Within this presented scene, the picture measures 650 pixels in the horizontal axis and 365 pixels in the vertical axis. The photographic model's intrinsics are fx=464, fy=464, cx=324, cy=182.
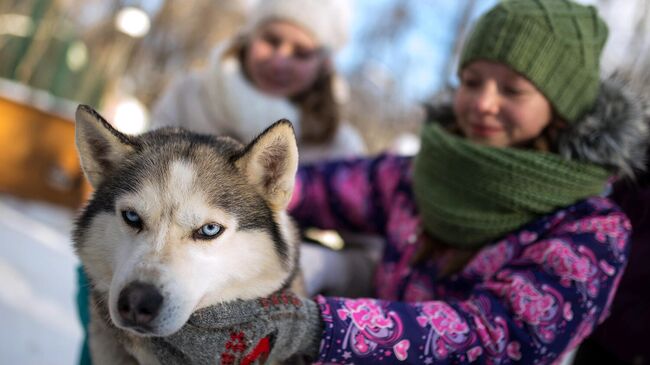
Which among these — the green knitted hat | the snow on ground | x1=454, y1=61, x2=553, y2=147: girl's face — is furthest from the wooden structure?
the green knitted hat

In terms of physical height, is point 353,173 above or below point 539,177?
below

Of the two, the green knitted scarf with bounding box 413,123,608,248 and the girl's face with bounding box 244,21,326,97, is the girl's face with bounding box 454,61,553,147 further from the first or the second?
the girl's face with bounding box 244,21,326,97

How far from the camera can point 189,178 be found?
Answer: 1.26 m

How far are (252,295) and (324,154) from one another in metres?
1.78

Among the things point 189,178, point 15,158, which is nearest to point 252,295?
point 189,178

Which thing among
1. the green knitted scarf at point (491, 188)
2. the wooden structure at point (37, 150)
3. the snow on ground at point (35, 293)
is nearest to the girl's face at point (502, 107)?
the green knitted scarf at point (491, 188)

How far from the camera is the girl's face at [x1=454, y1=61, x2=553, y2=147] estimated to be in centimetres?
175

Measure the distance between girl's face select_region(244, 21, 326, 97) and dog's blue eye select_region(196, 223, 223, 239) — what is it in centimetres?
180

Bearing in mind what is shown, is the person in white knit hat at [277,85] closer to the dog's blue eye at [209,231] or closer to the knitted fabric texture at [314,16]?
the knitted fabric texture at [314,16]

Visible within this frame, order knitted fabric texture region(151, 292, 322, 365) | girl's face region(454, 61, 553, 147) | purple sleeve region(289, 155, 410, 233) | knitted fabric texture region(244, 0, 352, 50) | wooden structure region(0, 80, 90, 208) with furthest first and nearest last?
wooden structure region(0, 80, 90, 208) < knitted fabric texture region(244, 0, 352, 50) < purple sleeve region(289, 155, 410, 233) < girl's face region(454, 61, 553, 147) < knitted fabric texture region(151, 292, 322, 365)

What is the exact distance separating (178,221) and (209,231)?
9cm

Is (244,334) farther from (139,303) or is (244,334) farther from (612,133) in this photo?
(612,133)

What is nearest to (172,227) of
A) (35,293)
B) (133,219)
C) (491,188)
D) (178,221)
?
(178,221)

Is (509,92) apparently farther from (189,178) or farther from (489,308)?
(189,178)
